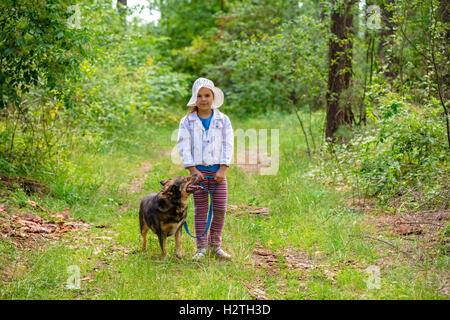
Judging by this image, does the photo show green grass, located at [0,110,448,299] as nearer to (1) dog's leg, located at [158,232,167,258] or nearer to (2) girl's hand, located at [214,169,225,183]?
(1) dog's leg, located at [158,232,167,258]

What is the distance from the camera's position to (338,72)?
30.3 feet

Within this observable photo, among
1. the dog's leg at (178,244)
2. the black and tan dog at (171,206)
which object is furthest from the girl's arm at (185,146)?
the dog's leg at (178,244)

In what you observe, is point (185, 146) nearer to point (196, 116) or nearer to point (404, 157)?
point (196, 116)

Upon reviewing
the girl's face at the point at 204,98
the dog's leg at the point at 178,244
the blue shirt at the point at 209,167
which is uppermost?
the girl's face at the point at 204,98

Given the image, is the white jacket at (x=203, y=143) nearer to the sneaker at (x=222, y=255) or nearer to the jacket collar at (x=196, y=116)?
the jacket collar at (x=196, y=116)

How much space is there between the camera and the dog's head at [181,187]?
15.1 ft

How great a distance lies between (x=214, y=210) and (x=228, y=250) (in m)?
0.57

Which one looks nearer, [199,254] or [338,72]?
[199,254]

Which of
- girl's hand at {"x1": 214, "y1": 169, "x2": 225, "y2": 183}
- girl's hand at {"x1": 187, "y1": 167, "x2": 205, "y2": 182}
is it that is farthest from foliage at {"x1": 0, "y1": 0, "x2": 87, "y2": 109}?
girl's hand at {"x1": 214, "y1": 169, "x2": 225, "y2": 183}

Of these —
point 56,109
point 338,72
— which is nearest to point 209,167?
point 56,109

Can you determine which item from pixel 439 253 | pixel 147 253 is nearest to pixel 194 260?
pixel 147 253

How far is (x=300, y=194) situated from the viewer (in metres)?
7.29

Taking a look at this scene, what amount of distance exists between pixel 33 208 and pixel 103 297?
3.04 meters

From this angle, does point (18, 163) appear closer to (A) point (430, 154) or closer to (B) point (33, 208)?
(B) point (33, 208)
